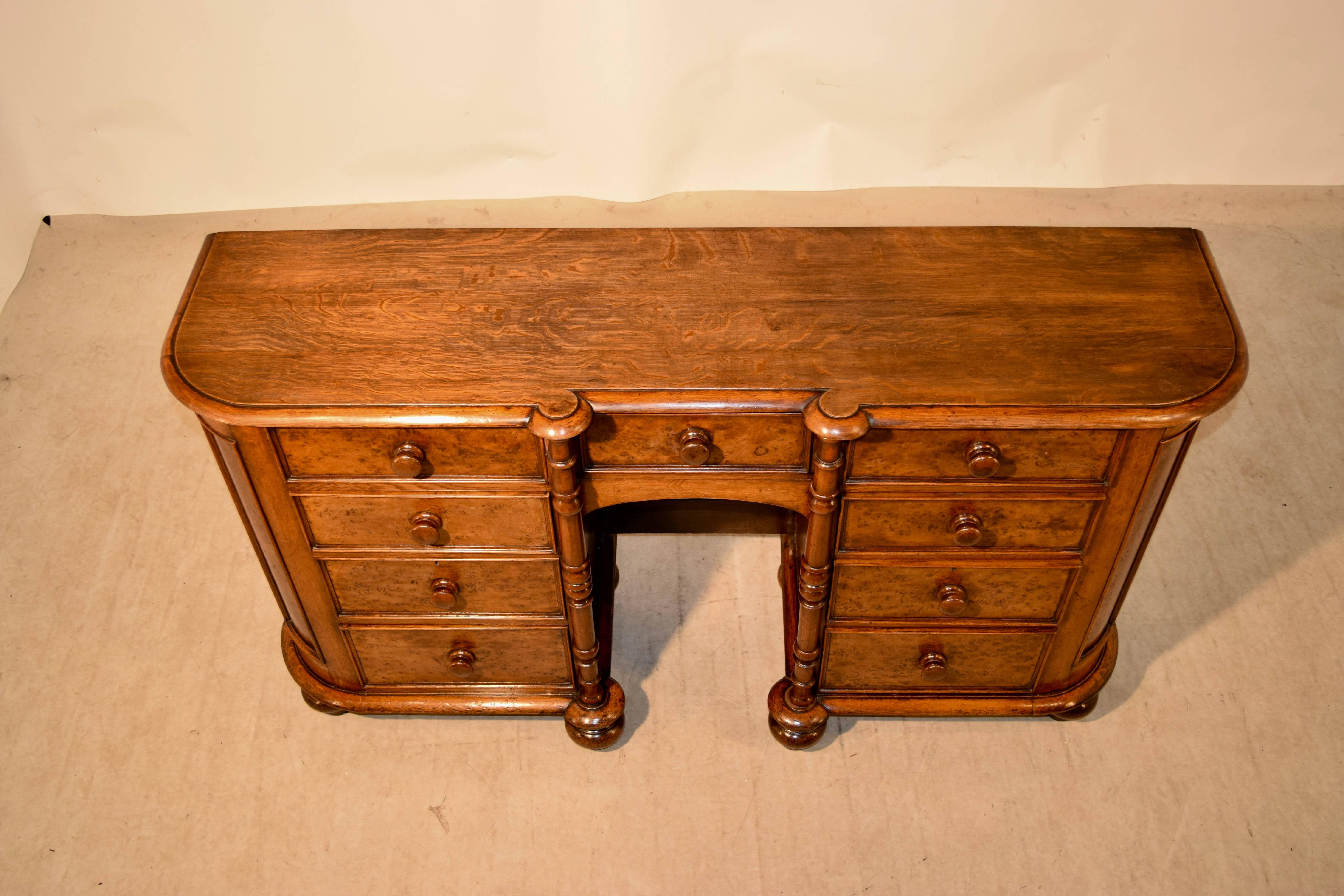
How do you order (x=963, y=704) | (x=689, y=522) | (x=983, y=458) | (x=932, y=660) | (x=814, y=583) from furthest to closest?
(x=689, y=522)
(x=963, y=704)
(x=932, y=660)
(x=814, y=583)
(x=983, y=458)

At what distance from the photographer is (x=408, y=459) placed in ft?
7.27

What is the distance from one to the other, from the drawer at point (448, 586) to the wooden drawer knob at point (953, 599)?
0.85 meters

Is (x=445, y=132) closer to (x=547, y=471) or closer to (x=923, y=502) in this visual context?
(x=547, y=471)

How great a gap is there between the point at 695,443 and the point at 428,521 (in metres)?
0.60

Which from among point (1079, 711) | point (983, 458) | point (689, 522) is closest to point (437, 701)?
point (689, 522)

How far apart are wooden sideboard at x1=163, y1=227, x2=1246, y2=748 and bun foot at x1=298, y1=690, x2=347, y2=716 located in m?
0.11

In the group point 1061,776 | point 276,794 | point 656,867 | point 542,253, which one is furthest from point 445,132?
point 1061,776

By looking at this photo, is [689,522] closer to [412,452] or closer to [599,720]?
[599,720]

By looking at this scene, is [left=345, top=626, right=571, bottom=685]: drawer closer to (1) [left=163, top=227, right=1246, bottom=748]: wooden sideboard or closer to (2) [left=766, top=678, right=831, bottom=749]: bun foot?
(1) [left=163, top=227, right=1246, bottom=748]: wooden sideboard

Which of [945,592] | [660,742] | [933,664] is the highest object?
[945,592]

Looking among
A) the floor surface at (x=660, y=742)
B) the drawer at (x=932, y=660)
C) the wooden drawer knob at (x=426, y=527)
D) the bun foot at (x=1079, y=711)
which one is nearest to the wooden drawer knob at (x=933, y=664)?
the drawer at (x=932, y=660)

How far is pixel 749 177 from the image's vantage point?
4.05 metres

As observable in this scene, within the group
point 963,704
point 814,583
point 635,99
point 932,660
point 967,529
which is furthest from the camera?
point 635,99

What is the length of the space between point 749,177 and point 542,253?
167 cm
